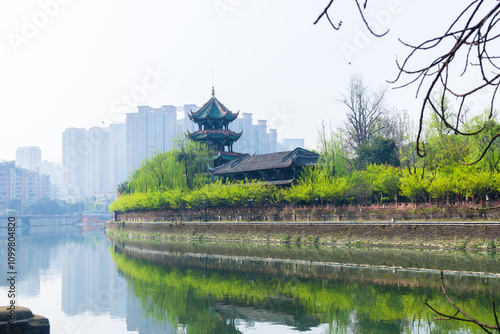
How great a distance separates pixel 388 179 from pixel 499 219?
903 cm

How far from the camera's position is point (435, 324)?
13.5 m

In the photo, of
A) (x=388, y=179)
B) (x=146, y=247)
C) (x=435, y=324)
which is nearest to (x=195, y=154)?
(x=146, y=247)

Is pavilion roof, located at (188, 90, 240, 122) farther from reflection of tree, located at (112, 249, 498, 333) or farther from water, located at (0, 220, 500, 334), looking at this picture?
reflection of tree, located at (112, 249, 498, 333)

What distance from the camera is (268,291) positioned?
1922 centimetres

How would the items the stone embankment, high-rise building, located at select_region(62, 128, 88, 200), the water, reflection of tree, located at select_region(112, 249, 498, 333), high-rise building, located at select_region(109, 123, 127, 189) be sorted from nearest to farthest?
reflection of tree, located at select_region(112, 249, 498, 333)
the water
the stone embankment
high-rise building, located at select_region(62, 128, 88, 200)
high-rise building, located at select_region(109, 123, 127, 189)

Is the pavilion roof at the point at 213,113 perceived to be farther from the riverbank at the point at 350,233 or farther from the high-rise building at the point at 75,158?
the high-rise building at the point at 75,158

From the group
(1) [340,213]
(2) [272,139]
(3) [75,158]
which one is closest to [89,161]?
(3) [75,158]

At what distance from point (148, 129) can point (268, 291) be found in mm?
129322

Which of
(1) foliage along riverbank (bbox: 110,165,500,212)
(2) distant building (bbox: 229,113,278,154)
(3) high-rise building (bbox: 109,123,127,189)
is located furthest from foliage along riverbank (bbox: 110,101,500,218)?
(3) high-rise building (bbox: 109,123,127,189)

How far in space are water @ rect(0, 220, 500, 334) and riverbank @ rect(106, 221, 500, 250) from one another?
151 centimetres

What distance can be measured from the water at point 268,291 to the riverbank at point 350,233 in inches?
59.4

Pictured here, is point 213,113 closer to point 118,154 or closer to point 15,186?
point 15,186

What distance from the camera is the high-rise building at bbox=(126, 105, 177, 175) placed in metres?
144

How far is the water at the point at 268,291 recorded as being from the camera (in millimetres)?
14688
